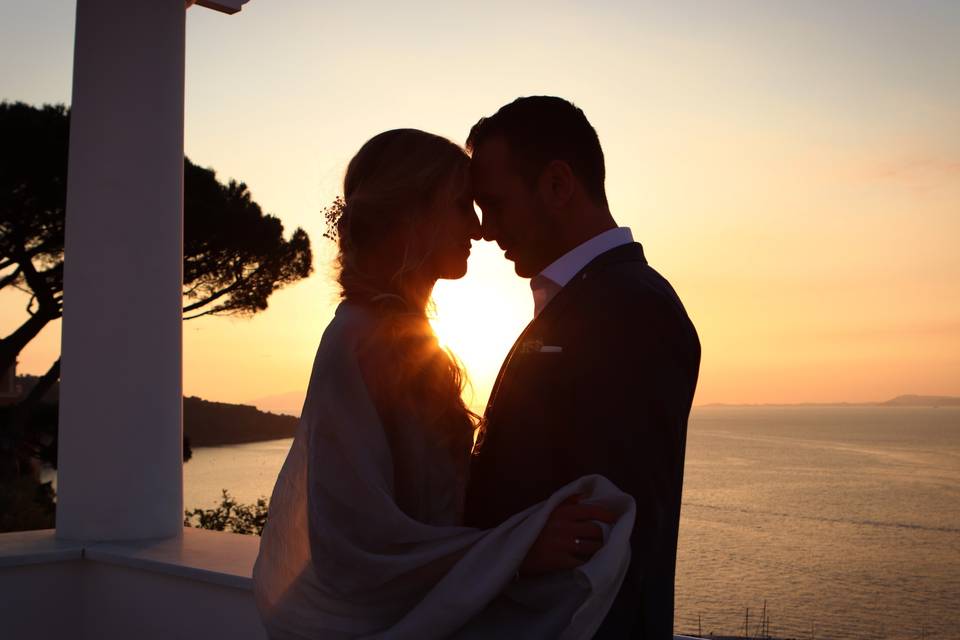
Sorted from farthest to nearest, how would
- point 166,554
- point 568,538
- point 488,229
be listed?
1. point 166,554
2. point 488,229
3. point 568,538

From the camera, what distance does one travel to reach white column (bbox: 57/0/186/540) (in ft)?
13.4

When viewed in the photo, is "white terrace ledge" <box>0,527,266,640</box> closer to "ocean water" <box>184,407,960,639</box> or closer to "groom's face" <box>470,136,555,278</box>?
"groom's face" <box>470,136,555,278</box>

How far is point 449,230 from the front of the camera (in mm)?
1897

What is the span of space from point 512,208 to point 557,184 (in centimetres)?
11

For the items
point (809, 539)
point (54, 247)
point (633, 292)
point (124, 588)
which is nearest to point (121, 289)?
point (124, 588)

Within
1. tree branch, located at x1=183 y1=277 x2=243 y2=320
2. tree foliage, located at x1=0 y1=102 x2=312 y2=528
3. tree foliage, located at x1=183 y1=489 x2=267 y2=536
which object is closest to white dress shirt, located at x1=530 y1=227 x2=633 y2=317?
tree foliage, located at x1=183 y1=489 x2=267 y2=536

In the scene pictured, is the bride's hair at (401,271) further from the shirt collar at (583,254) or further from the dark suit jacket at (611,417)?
the shirt collar at (583,254)

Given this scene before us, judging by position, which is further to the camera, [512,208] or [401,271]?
A: [512,208]

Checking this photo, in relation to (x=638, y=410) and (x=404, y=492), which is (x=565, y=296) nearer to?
(x=638, y=410)

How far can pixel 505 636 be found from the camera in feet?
4.77

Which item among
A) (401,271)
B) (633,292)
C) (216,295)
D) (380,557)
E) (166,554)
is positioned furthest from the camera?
(216,295)

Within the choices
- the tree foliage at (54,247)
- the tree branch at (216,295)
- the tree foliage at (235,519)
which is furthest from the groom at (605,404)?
the tree branch at (216,295)

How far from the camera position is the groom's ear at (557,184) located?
76.6 inches

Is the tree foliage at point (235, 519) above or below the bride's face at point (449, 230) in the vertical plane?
below
